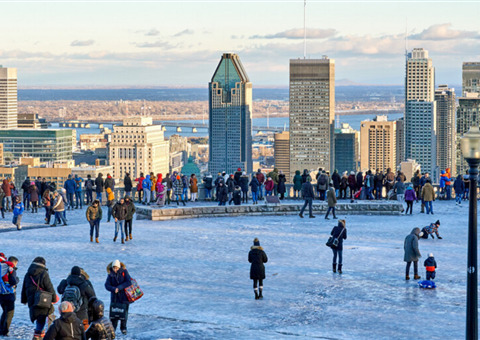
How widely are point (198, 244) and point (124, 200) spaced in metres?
2.25

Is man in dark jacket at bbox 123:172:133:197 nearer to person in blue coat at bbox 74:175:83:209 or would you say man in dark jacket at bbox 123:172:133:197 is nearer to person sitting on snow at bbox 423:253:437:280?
person in blue coat at bbox 74:175:83:209

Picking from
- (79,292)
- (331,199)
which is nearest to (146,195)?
(331,199)

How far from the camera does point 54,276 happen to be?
1877cm

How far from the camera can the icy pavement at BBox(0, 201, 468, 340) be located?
14945 mm

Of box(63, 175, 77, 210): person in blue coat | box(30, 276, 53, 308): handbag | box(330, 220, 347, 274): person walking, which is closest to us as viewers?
box(30, 276, 53, 308): handbag

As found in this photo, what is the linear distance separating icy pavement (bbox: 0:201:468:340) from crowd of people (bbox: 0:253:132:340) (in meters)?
0.57

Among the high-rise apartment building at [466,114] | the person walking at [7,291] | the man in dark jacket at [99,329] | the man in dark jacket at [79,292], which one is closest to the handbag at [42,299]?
the man in dark jacket at [79,292]

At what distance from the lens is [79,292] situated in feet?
42.3

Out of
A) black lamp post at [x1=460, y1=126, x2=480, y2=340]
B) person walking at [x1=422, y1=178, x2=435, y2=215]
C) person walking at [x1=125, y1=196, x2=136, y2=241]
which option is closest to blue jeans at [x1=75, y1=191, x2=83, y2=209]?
person walking at [x1=125, y1=196, x2=136, y2=241]

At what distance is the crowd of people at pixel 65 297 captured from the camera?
11.8m

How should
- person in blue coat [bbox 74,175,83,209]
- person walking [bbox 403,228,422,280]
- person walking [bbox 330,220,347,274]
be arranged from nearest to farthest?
1. person walking [bbox 403,228,422,280]
2. person walking [bbox 330,220,347,274]
3. person in blue coat [bbox 74,175,83,209]

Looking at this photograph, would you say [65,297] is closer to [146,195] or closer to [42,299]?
[42,299]

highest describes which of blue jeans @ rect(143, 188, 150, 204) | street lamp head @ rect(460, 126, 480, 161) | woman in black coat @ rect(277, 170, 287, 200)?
street lamp head @ rect(460, 126, 480, 161)

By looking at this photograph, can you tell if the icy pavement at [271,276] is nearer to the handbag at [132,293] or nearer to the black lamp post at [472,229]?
the handbag at [132,293]
